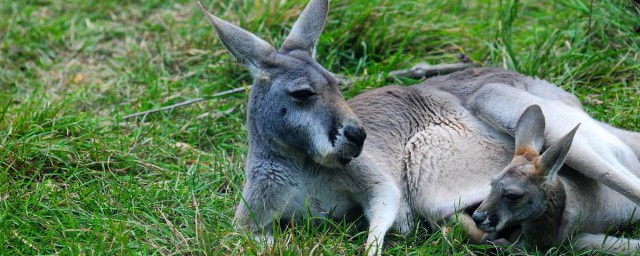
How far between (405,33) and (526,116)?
2.41m

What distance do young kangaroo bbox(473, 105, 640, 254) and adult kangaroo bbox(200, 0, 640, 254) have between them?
0.19 m

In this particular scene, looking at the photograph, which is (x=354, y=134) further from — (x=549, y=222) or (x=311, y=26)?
(x=549, y=222)

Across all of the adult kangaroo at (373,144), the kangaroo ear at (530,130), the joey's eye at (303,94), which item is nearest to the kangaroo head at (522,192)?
the kangaroo ear at (530,130)

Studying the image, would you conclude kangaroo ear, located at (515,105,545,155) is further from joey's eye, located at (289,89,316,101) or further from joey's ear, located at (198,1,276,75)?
joey's ear, located at (198,1,276,75)

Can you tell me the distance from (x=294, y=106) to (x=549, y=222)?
145cm

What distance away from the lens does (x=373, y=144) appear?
558 cm

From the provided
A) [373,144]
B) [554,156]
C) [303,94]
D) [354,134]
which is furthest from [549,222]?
[303,94]

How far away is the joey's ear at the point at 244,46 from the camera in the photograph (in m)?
4.98

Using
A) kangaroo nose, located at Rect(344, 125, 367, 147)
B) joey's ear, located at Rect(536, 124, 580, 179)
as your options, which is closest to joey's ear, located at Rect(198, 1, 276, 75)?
kangaroo nose, located at Rect(344, 125, 367, 147)

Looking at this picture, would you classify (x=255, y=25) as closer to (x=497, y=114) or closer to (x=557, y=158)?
(x=497, y=114)

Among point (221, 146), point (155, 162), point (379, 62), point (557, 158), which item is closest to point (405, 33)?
point (379, 62)

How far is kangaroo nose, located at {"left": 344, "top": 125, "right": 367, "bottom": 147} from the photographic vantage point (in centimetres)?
481

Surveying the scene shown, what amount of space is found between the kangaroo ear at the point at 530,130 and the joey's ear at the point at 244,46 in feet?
4.63

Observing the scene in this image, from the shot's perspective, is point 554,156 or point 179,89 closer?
point 554,156
